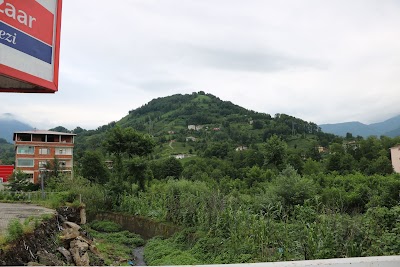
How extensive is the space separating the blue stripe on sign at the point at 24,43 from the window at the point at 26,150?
40.5 m

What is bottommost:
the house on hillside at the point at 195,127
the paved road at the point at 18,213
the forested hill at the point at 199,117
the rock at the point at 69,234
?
the rock at the point at 69,234

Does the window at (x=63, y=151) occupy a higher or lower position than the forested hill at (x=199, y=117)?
lower

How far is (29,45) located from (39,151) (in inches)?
1615

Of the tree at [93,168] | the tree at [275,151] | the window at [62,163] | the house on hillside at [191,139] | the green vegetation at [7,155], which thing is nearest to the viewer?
the tree at [275,151]

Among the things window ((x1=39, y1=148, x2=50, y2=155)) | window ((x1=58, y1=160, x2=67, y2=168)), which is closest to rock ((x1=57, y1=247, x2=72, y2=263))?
window ((x1=58, y1=160, x2=67, y2=168))

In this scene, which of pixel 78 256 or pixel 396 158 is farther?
pixel 396 158

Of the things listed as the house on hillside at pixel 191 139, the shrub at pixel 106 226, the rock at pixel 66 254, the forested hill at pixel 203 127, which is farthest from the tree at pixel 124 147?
the house on hillside at pixel 191 139

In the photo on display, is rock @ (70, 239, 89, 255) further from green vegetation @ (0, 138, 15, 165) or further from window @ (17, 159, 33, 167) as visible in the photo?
green vegetation @ (0, 138, 15, 165)

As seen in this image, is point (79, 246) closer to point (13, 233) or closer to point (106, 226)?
point (13, 233)

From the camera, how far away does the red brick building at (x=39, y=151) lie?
38781mm

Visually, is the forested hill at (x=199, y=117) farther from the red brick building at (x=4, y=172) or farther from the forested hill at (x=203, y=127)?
the red brick building at (x=4, y=172)

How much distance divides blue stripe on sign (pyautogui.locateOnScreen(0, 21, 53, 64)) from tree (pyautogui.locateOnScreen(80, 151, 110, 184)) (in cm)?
2816

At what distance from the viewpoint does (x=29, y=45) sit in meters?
2.88

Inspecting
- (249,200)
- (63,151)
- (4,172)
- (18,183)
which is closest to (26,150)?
(4,172)
